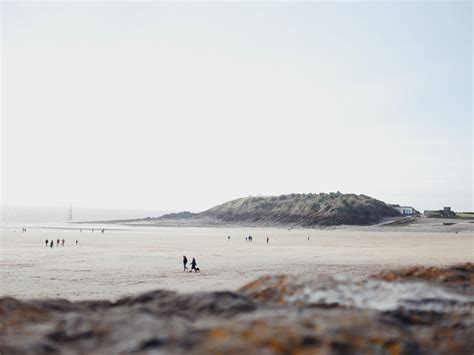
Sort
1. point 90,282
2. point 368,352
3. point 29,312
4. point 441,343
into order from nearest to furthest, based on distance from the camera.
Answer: point 368,352, point 441,343, point 29,312, point 90,282

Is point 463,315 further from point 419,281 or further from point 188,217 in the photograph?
point 188,217

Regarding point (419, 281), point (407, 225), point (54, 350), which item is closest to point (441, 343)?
point (419, 281)

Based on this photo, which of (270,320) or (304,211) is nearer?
(270,320)

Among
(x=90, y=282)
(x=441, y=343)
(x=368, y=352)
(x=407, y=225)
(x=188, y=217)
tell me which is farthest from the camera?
(x=188, y=217)

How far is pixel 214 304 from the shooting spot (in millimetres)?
3146

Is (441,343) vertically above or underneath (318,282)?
underneath

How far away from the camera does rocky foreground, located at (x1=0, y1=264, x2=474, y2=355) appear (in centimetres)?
229

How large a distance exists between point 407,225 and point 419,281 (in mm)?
80060

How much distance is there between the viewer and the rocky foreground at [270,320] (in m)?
2.29

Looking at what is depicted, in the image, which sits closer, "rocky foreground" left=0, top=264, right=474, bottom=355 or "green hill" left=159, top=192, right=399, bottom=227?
→ "rocky foreground" left=0, top=264, right=474, bottom=355

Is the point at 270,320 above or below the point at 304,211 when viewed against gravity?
below

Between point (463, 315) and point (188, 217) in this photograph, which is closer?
point (463, 315)

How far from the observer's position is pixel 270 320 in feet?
8.42

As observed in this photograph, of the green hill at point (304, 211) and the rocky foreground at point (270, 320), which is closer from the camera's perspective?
the rocky foreground at point (270, 320)
